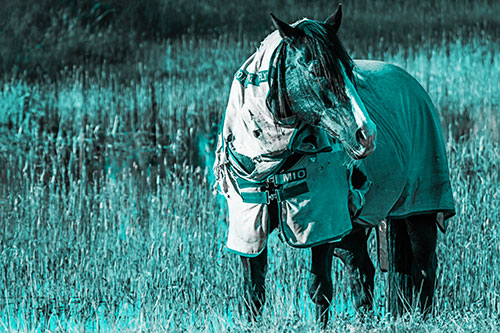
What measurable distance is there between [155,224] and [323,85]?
3.23m

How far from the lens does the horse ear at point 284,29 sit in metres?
2.51

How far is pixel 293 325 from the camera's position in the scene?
296 centimetres

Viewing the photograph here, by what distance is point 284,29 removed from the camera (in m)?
2.53

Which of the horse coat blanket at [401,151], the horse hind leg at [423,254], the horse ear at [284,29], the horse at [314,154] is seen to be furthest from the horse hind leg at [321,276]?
the horse hind leg at [423,254]

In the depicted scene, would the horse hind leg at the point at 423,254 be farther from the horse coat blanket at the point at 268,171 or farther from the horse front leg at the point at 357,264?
the horse coat blanket at the point at 268,171

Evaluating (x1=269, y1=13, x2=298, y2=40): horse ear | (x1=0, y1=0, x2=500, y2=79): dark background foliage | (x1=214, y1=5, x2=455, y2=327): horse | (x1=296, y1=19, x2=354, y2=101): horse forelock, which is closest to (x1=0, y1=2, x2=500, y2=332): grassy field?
(x1=214, y1=5, x2=455, y2=327): horse

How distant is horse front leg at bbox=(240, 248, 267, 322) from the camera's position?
2869mm

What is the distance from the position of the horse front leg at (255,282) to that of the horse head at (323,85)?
2.04 feet

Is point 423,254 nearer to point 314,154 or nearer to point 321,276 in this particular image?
point 321,276

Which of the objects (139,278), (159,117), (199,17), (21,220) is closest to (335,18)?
(139,278)

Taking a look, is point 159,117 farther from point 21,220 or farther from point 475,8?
point 475,8

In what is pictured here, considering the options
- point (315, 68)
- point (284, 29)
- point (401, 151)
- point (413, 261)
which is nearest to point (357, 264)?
point (413, 261)

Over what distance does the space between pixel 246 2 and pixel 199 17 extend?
1624 millimetres

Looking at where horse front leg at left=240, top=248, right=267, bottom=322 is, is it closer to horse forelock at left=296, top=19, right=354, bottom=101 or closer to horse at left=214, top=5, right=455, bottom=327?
horse at left=214, top=5, right=455, bottom=327
